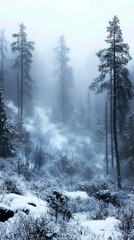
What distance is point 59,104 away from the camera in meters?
40.4

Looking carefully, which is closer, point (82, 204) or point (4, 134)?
point (82, 204)

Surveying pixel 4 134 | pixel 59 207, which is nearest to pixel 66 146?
pixel 4 134

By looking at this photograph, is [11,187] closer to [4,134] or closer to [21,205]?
[21,205]

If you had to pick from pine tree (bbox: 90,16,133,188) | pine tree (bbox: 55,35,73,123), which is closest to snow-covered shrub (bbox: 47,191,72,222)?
pine tree (bbox: 90,16,133,188)

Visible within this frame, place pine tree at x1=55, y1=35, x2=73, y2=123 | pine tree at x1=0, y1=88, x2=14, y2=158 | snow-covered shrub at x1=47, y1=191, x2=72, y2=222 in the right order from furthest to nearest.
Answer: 1. pine tree at x1=55, y1=35, x2=73, y2=123
2. pine tree at x1=0, y1=88, x2=14, y2=158
3. snow-covered shrub at x1=47, y1=191, x2=72, y2=222

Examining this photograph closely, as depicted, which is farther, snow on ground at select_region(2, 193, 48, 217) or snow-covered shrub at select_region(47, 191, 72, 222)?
snow-covered shrub at select_region(47, 191, 72, 222)

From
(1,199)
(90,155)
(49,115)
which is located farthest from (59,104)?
(1,199)

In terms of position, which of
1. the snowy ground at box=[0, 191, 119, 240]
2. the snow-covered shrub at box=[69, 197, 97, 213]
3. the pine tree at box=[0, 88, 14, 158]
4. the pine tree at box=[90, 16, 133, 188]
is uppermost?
the pine tree at box=[90, 16, 133, 188]

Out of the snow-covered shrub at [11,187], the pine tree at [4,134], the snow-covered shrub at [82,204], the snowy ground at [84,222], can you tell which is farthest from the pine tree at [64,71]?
the snowy ground at [84,222]

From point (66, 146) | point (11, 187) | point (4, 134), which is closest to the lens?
point (11, 187)

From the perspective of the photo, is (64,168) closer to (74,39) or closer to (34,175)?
→ (34,175)

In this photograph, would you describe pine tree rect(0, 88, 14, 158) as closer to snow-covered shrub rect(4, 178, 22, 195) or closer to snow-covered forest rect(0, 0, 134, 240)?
snow-covered forest rect(0, 0, 134, 240)

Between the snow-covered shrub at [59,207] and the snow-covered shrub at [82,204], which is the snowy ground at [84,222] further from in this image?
the snow-covered shrub at [82,204]

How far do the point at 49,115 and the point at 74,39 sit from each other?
34303 mm
